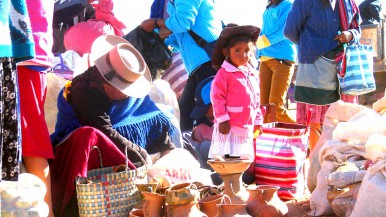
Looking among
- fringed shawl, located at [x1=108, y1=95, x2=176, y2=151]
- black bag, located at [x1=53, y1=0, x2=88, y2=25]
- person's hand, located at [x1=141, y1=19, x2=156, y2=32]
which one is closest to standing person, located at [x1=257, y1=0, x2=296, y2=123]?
person's hand, located at [x1=141, y1=19, x2=156, y2=32]

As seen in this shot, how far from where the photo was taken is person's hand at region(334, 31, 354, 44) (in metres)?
5.44

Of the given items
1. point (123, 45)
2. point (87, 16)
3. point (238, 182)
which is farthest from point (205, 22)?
point (87, 16)

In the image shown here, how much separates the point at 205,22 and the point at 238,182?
2165 millimetres

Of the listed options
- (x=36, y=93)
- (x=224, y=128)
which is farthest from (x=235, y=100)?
(x=36, y=93)

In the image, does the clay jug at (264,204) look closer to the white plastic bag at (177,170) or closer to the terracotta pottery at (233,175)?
the terracotta pottery at (233,175)

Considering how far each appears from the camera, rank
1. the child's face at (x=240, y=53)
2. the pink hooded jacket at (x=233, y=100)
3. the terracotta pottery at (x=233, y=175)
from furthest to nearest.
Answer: the child's face at (x=240, y=53) → the pink hooded jacket at (x=233, y=100) → the terracotta pottery at (x=233, y=175)

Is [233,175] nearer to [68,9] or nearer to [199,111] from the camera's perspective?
[199,111]

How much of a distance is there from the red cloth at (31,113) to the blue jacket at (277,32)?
3.36m

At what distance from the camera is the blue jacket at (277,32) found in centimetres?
646

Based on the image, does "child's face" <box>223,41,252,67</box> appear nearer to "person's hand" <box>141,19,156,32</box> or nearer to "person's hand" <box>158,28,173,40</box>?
"person's hand" <box>158,28,173,40</box>

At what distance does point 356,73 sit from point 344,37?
0.32m

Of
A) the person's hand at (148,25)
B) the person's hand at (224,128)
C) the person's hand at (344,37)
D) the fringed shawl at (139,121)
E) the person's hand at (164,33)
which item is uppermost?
the person's hand at (148,25)

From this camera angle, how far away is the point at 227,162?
12.4 feet

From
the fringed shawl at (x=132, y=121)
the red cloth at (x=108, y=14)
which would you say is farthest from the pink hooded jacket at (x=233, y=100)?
the red cloth at (x=108, y=14)
